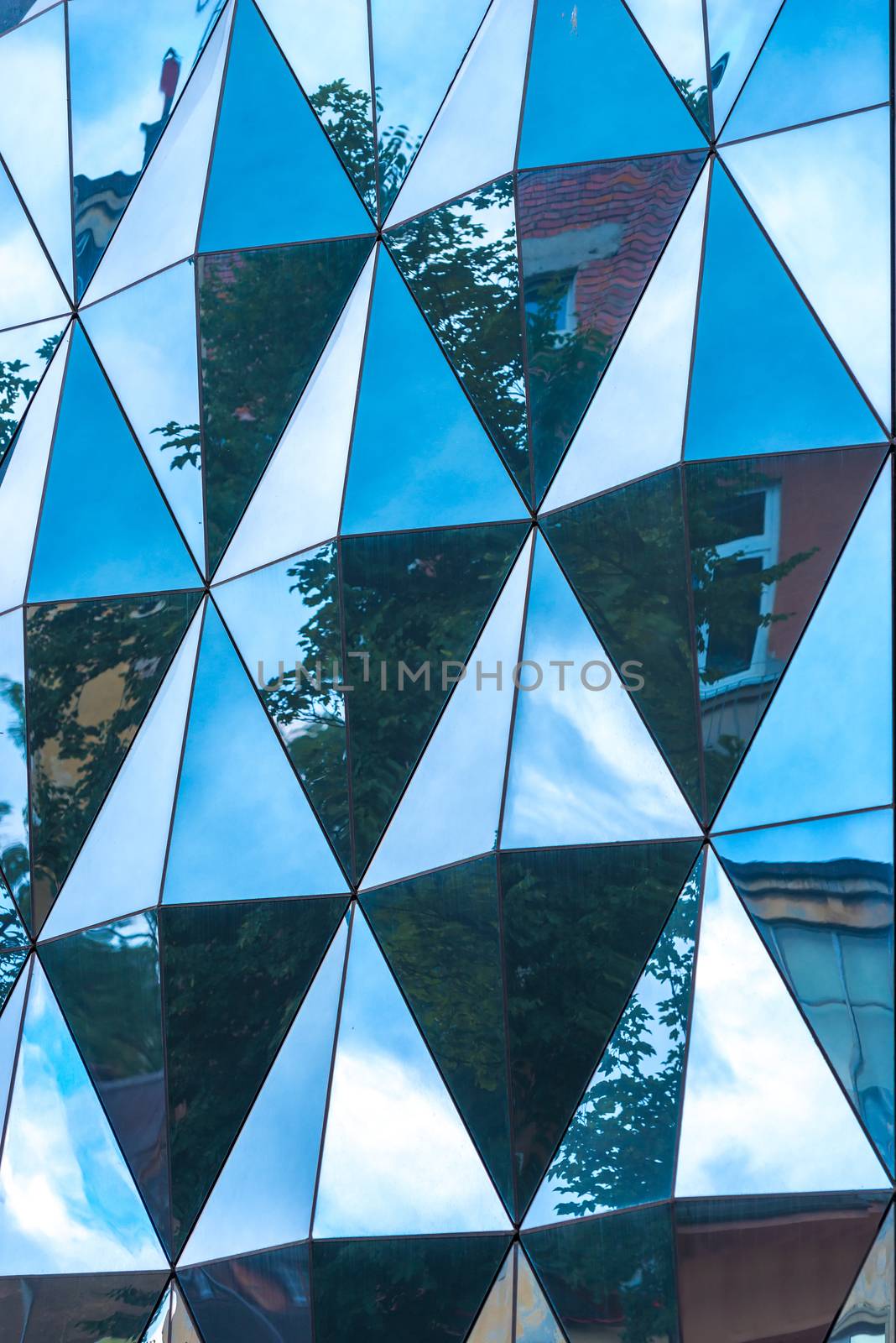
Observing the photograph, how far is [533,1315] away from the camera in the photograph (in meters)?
9.16

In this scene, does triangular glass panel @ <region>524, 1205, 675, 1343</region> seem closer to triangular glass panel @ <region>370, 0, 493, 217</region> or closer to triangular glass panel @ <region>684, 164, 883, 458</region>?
triangular glass panel @ <region>684, 164, 883, 458</region>

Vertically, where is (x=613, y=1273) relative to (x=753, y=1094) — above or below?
below

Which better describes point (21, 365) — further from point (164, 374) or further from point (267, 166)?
point (267, 166)

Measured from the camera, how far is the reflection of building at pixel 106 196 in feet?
36.9

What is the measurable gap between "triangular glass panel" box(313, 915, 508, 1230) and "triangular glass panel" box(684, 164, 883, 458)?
5.19 m

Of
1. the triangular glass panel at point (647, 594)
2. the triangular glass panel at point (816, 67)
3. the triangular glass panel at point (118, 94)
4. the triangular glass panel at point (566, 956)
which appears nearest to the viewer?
the triangular glass panel at point (566, 956)

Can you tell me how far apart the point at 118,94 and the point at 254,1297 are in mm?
10845

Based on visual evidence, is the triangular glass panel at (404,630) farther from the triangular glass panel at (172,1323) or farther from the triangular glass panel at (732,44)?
the triangular glass panel at (732,44)

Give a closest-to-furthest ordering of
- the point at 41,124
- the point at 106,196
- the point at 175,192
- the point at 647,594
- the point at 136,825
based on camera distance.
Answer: the point at 647,594, the point at 136,825, the point at 175,192, the point at 106,196, the point at 41,124

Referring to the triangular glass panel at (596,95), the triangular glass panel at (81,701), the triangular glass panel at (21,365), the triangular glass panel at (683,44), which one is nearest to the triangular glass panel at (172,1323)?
the triangular glass panel at (81,701)

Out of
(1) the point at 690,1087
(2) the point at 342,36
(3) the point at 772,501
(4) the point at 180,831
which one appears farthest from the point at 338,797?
(2) the point at 342,36

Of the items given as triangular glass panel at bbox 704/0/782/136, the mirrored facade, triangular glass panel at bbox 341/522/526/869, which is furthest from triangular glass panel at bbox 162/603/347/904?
triangular glass panel at bbox 704/0/782/136

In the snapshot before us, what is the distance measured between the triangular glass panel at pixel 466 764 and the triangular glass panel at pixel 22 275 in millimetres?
5293

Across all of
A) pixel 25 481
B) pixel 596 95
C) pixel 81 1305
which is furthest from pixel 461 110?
pixel 81 1305
